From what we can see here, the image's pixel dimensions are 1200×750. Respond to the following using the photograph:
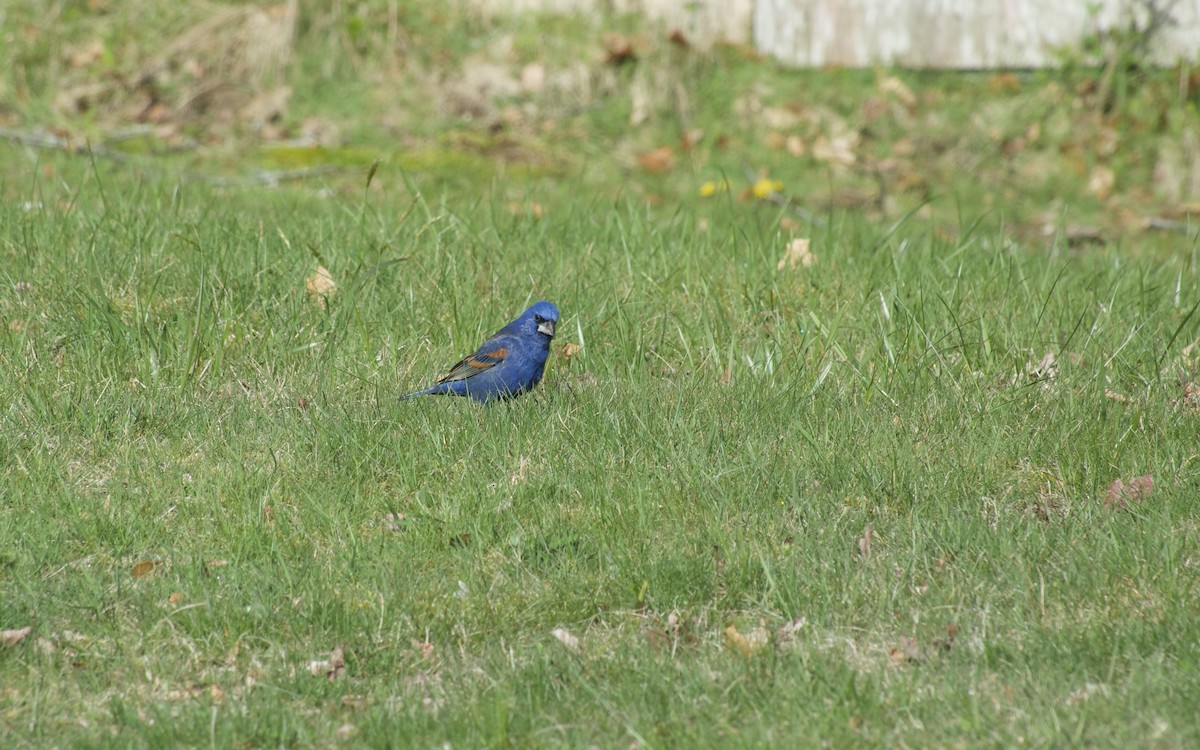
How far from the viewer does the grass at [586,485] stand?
313cm

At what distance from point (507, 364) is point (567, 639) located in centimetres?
157

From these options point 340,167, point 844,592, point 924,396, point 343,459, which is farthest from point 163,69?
point 844,592

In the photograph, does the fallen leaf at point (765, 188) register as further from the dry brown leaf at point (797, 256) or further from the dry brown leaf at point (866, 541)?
the dry brown leaf at point (866, 541)

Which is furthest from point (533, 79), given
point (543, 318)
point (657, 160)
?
point (543, 318)

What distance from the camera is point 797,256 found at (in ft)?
19.5

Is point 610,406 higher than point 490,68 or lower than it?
lower

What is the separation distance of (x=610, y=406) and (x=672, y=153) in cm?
490

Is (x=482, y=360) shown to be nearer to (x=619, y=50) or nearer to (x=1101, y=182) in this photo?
(x=619, y=50)

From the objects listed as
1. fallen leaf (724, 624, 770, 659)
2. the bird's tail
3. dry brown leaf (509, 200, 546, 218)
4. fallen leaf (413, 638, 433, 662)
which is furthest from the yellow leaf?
fallen leaf (413, 638, 433, 662)

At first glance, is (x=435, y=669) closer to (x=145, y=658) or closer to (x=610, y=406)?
(x=145, y=658)

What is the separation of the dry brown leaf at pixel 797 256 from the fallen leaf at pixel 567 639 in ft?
9.00

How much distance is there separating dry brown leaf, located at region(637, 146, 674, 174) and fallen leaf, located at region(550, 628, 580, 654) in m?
5.92

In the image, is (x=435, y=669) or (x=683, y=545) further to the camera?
(x=683, y=545)

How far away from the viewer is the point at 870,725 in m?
2.94
